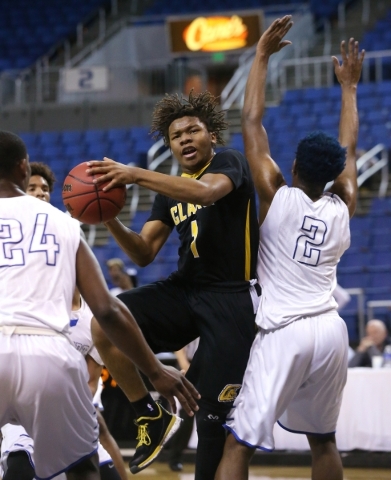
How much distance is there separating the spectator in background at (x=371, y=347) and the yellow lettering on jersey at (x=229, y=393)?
15.3 ft

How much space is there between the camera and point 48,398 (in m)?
3.35

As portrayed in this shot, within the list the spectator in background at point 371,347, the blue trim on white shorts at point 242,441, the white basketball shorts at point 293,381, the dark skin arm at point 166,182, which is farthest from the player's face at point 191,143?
the spectator in background at point 371,347

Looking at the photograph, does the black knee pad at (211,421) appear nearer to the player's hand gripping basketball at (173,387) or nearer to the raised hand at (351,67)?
the player's hand gripping basketball at (173,387)

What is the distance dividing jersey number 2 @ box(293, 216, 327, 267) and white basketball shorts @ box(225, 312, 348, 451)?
1.00 ft

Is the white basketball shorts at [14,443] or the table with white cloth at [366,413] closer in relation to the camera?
the white basketball shorts at [14,443]

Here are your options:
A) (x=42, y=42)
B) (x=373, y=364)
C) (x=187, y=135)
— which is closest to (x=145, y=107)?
(x=42, y=42)

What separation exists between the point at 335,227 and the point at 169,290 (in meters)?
0.95

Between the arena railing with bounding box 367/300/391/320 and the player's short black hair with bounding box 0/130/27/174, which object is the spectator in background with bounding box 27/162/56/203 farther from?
the arena railing with bounding box 367/300/391/320

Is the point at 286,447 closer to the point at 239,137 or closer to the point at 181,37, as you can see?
the point at 239,137

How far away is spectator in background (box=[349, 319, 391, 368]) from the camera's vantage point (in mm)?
8875

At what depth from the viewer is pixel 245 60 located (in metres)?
18.0

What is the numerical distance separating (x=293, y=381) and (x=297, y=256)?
25.0 inches

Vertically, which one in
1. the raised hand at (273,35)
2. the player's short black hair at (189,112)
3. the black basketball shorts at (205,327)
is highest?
the raised hand at (273,35)

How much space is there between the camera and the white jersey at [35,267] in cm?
340
